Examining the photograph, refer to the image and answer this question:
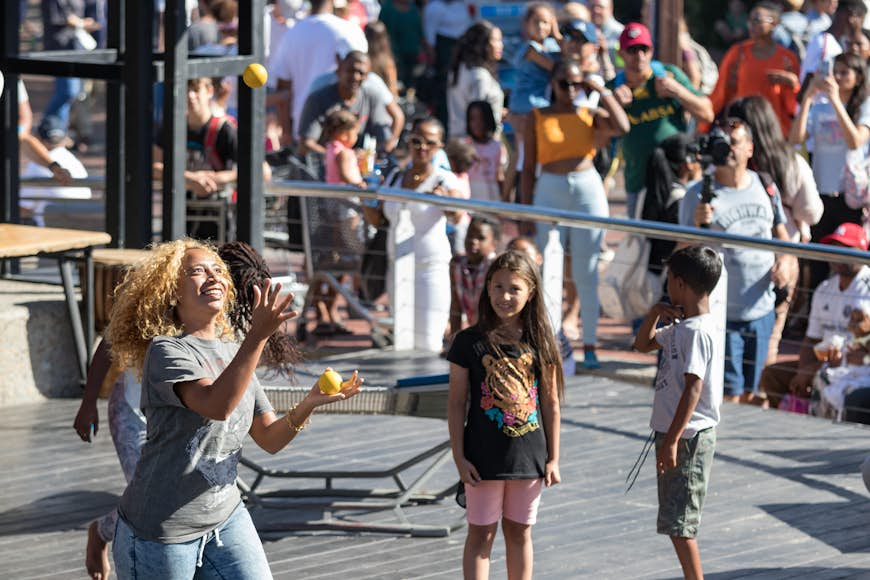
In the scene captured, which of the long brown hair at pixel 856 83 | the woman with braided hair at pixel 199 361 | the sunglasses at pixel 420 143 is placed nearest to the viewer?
the woman with braided hair at pixel 199 361

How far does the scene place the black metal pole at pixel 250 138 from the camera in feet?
30.1

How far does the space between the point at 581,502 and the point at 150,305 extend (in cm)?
323

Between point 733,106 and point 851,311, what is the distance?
1.60 metres

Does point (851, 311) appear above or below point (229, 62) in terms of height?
below

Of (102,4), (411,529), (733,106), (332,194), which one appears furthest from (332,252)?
(102,4)

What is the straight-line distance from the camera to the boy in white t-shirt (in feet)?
18.8

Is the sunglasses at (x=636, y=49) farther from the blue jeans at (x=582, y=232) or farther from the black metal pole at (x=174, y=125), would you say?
the black metal pole at (x=174, y=125)

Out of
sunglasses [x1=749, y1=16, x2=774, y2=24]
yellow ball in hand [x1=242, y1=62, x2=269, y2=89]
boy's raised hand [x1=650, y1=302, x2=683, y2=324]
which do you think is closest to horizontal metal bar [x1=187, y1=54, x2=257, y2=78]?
yellow ball in hand [x1=242, y1=62, x2=269, y2=89]

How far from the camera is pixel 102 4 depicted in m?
21.0

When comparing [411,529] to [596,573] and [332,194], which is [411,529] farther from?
[332,194]

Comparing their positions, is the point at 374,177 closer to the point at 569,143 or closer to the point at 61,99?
the point at 569,143

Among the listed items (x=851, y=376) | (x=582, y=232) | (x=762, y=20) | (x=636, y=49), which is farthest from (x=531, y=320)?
(x=762, y=20)

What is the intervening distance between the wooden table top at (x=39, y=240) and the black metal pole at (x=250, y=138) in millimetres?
782

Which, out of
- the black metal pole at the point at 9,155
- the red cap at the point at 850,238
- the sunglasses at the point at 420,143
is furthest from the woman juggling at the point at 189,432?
the red cap at the point at 850,238
